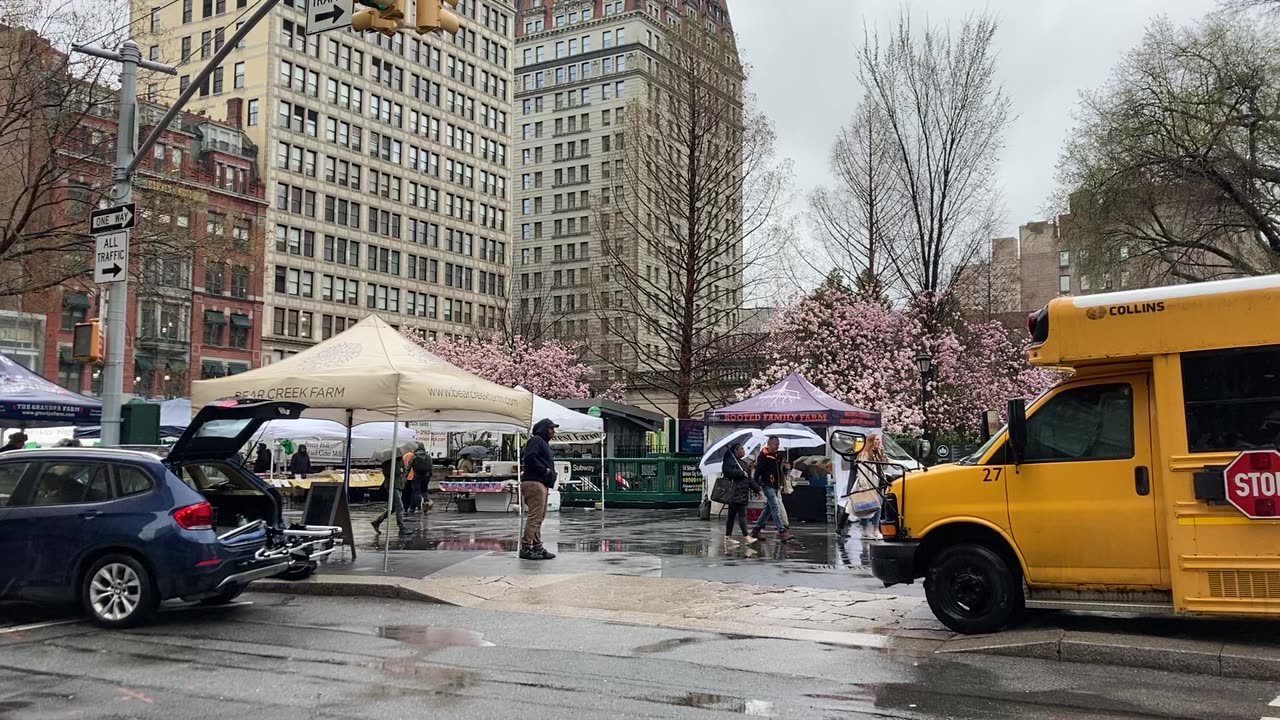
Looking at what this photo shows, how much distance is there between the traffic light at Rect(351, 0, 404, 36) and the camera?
32.6 feet

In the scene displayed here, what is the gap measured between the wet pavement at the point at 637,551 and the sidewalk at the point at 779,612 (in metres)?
0.12

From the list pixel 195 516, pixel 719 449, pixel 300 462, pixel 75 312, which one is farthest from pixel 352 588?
pixel 75 312

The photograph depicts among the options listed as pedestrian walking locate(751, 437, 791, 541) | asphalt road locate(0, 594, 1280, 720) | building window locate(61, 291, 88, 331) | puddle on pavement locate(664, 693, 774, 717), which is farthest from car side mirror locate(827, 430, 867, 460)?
building window locate(61, 291, 88, 331)

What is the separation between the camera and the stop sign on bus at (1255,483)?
24.3 ft

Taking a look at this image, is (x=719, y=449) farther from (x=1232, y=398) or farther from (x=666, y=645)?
(x=1232, y=398)

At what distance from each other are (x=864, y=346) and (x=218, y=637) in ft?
102

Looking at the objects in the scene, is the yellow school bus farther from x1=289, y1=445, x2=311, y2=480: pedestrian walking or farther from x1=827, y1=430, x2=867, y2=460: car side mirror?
x1=289, y1=445, x2=311, y2=480: pedestrian walking

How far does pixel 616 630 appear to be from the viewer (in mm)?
9148

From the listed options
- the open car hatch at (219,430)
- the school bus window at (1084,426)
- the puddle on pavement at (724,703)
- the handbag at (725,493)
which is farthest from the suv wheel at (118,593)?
the handbag at (725,493)

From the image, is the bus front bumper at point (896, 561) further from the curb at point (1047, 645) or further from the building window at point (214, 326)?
the building window at point (214, 326)

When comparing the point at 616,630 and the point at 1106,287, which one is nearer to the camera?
the point at 616,630

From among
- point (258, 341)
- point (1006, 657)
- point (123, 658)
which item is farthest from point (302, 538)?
point (258, 341)

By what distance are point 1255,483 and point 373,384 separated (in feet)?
31.3

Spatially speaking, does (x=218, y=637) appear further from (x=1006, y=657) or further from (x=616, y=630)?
(x=1006, y=657)
